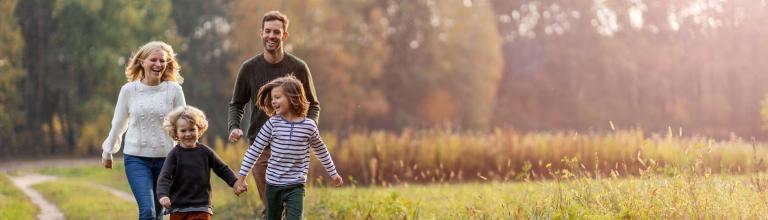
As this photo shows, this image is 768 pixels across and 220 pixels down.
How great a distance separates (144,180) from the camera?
24.2ft

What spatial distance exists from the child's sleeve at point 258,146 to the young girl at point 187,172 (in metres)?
0.11

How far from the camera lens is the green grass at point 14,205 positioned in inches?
530

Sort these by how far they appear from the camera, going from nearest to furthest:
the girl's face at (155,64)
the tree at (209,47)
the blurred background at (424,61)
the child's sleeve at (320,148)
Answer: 1. the child's sleeve at (320,148)
2. the girl's face at (155,64)
3. the blurred background at (424,61)
4. the tree at (209,47)

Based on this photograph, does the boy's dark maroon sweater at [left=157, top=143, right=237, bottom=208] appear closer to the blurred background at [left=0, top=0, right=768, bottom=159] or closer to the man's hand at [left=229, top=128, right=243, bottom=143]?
the man's hand at [left=229, top=128, right=243, bottom=143]

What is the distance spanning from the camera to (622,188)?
8.68 meters

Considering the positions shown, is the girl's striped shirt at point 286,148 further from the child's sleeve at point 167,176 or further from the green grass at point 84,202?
the green grass at point 84,202

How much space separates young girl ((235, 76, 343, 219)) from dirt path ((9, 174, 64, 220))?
7778 mm

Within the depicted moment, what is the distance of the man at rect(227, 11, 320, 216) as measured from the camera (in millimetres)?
7531

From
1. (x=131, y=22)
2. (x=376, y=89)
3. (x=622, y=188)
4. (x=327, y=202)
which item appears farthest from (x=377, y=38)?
(x=622, y=188)

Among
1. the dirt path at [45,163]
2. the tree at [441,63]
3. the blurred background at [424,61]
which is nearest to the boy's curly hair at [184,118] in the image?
the blurred background at [424,61]

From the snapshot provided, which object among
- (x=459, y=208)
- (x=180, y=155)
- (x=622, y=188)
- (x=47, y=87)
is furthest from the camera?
(x=47, y=87)

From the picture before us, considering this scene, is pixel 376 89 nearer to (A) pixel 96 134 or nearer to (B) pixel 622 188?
(A) pixel 96 134

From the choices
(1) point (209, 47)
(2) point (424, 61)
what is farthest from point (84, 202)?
(2) point (424, 61)

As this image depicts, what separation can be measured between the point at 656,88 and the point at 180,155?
149 ft
